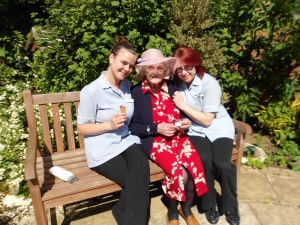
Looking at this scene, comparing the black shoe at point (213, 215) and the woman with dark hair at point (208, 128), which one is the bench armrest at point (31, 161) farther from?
the black shoe at point (213, 215)

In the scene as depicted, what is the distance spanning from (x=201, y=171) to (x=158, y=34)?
7.13 feet

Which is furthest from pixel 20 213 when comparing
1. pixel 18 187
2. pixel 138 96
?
pixel 138 96

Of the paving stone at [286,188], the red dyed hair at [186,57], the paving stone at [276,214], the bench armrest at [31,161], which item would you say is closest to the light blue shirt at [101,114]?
the bench armrest at [31,161]

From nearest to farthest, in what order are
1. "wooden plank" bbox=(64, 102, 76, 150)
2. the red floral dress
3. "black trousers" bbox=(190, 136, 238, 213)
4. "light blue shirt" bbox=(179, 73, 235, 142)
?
1. the red floral dress
2. "black trousers" bbox=(190, 136, 238, 213)
3. "light blue shirt" bbox=(179, 73, 235, 142)
4. "wooden plank" bbox=(64, 102, 76, 150)

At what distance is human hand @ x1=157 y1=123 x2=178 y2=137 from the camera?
2.62 meters

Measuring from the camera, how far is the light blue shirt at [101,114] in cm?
247

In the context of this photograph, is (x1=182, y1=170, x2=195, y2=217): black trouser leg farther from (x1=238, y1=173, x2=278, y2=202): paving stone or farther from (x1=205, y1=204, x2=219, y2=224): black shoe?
(x1=238, y1=173, x2=278, y2=202): paving stone

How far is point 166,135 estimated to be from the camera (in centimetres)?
266

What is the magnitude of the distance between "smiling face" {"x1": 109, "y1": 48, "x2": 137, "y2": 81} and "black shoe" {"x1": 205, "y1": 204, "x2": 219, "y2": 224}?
5.53 feet

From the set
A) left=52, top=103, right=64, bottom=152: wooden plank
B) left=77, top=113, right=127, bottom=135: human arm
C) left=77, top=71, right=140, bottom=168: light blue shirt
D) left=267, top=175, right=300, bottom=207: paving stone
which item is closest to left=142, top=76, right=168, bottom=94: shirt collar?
left=77, top=71, right=140, bottom=168: light blue shirt

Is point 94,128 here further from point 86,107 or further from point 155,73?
point 155,73

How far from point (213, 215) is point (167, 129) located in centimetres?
108

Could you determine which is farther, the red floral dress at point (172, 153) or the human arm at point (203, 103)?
the human arm at point (203, 103)

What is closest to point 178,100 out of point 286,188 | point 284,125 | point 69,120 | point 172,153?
point 172,153
